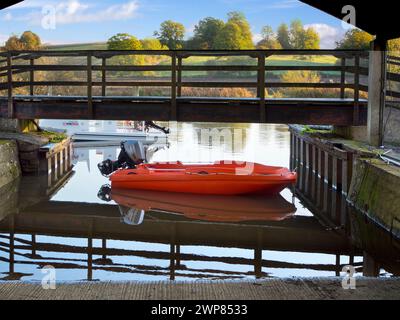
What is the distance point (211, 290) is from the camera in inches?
210

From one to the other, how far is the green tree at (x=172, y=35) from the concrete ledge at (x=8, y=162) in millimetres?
33440

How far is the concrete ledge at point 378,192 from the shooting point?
420 inches

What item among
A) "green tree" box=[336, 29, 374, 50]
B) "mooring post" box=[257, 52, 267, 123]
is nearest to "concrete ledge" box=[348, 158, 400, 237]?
"mooring post" box=[257, 52, 267, 123]

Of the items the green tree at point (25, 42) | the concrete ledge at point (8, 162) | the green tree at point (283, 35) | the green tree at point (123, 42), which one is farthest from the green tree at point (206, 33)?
the concrete ledge at point (8, 162)

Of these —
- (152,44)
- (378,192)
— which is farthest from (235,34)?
(378,192)

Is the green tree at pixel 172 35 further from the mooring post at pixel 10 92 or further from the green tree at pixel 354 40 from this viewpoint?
the mooring post at pixel 10 92

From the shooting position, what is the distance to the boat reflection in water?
14102mm

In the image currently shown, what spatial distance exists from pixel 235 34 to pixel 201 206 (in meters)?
31.2

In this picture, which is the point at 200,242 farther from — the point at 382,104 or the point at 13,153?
the point at 13,153

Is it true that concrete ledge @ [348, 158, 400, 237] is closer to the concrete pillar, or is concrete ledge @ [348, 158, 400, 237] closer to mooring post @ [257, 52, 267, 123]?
the concrete pillar

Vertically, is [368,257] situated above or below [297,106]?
below
